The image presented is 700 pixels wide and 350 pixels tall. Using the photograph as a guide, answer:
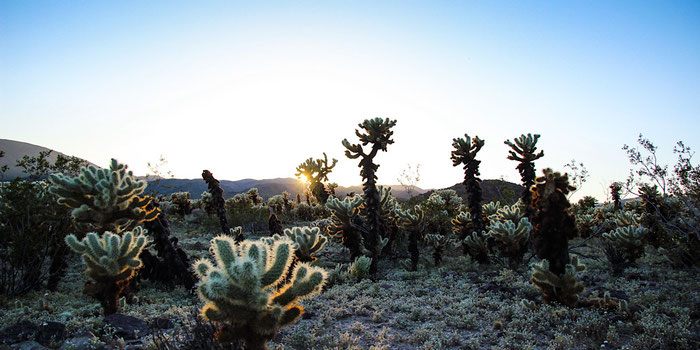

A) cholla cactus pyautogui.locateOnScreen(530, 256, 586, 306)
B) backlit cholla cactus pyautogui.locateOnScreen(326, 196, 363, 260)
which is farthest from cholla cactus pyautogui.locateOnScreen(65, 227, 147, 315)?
cholla cactus pyautogui.locateOnScreen(530, 256, 586, 306)

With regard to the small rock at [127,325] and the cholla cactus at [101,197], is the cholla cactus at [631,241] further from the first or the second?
the cholla cactus at [101,197]

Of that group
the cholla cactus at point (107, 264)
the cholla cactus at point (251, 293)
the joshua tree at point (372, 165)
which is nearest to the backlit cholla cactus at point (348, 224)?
the joshua tree at point (372, 165)

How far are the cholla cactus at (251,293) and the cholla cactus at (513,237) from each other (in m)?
6.75

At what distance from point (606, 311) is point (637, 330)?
68cm

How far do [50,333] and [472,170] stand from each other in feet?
32.5

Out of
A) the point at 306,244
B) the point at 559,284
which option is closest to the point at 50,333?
the point at 306,244

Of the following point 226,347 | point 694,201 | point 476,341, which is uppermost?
point 694,201

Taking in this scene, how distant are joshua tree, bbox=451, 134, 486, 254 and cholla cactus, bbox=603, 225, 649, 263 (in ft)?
12.0

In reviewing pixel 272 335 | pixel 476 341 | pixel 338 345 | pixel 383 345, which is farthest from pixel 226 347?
pixel 476 341

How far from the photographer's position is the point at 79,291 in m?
7.77

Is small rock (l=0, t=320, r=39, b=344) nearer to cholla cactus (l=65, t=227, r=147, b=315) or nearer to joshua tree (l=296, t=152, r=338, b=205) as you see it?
cholla cactus (l=65, t=227, r=147, b=315)

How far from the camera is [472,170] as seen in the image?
422 inches

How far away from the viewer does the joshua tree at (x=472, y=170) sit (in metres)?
10.6

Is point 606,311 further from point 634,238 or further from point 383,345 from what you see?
point 634,238
